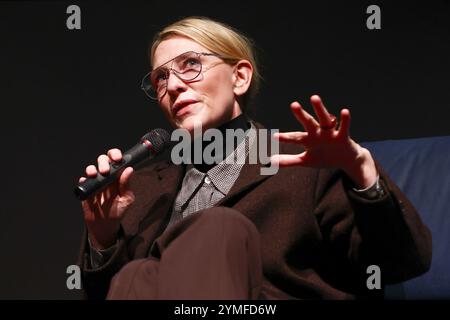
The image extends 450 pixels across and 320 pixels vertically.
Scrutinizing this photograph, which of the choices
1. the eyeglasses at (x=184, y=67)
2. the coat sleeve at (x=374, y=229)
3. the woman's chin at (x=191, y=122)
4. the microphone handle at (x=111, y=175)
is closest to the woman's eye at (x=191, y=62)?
the eyeglasses at (x=184, y=67)

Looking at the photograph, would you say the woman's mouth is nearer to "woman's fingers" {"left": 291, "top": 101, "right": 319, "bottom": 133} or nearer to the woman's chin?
the woman's chin

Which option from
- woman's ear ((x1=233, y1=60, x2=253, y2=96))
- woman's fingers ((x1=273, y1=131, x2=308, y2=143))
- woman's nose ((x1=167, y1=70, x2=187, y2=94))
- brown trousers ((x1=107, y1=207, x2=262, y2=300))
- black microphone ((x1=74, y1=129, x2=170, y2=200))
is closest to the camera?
brown trousers ((x1=107, y1=207, x2=262, y2=300))

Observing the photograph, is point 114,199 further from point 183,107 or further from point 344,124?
point 344,124

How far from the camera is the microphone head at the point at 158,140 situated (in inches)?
44.9

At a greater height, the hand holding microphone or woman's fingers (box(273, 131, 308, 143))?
woman's fingers (box(273, 131, 308, 143))

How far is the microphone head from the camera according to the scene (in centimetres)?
114

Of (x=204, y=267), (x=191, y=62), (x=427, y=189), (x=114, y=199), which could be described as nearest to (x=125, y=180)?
Answer: (x=114, y=199)

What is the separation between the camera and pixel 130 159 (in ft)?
3.55

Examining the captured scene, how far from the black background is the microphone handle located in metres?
0.69

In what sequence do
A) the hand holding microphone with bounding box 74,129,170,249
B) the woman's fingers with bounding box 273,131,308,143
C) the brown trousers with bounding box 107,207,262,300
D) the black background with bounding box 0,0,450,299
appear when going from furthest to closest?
the black background with bounding box 0,0,450,299 < the hand holding microphone with bounding box 74,129,170,249 < the woman's fingers with bounding box 273,131,308,143 < the brown trousers with bounding box 107,207,262,300

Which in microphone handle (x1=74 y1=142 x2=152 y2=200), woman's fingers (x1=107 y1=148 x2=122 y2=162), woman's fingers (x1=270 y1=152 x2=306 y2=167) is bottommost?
microphone handle (x1=74 y1=142 x2=152 y2=200)

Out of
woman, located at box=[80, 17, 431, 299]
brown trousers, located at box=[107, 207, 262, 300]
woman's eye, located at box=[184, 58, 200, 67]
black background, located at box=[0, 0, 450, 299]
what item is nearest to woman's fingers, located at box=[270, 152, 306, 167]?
woman, located at box=[80, 17, 431, 299]

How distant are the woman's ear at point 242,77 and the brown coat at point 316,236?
17 centimetres

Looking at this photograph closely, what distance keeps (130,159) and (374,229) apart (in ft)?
1.40
